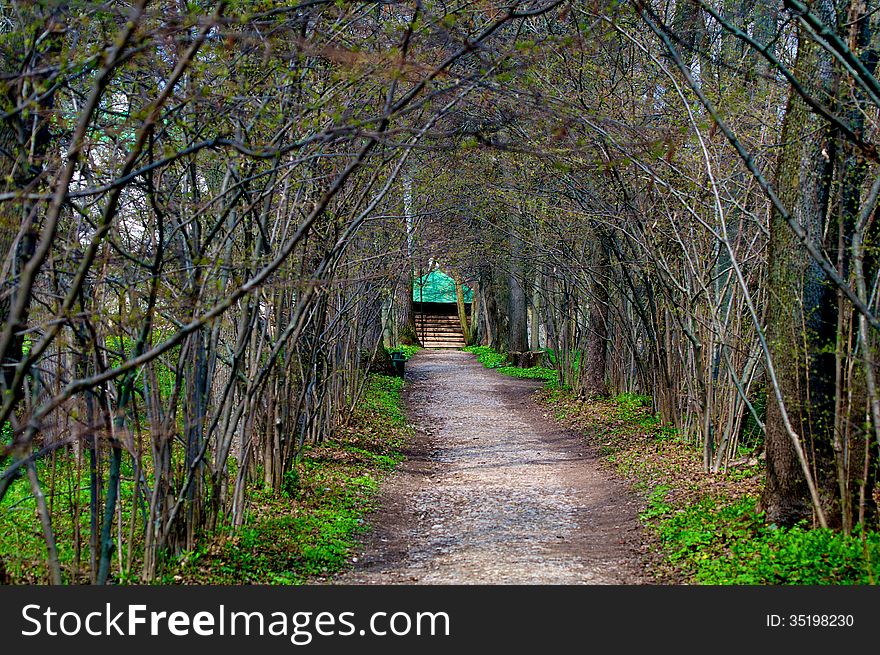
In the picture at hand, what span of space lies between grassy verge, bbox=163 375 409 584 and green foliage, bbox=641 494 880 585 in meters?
2.60

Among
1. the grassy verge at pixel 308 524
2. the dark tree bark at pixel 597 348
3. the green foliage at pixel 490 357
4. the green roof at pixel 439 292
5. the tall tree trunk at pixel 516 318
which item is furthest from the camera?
the green roof at pixel 439 292

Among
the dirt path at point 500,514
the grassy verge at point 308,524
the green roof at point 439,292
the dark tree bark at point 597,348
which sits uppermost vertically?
the green roof at point 439,292

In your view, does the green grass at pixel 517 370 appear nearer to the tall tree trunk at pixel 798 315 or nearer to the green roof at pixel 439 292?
the tall tree trunk at pixel 798 315

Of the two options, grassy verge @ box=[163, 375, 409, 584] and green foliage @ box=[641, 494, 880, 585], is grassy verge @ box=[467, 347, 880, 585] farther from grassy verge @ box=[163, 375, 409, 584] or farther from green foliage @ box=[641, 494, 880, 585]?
grassy verge @ box=[163, 375, 409, 584]

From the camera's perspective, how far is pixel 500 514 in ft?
26.8

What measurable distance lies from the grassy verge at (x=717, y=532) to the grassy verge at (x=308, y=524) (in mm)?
2524

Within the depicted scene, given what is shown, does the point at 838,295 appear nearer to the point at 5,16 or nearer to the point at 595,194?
the point at 595,194

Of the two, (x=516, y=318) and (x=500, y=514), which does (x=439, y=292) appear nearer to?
(x=516, y=318)

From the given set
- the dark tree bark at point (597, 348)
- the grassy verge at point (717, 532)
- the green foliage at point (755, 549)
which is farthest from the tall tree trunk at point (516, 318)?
the green foliage at point (755, 549)

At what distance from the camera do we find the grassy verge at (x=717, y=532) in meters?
5.27

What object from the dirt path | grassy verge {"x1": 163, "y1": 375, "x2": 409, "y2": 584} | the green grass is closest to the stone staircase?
the green grass

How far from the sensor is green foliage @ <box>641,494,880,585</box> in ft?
17.0

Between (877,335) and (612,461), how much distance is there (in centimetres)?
542

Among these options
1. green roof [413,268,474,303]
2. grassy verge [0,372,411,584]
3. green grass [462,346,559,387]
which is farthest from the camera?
green roof [413,268,474,303]
